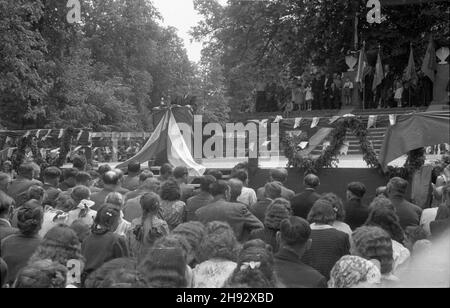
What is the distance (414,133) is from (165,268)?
22.5 ft

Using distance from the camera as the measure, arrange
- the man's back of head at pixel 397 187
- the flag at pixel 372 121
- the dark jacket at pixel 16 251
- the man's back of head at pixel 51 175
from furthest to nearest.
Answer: the flag at pixel 372 121 → the man's back of head at pixel 51 175 → the man's back of head at pixel 397 187 → the dark jacket at pixel 16 251

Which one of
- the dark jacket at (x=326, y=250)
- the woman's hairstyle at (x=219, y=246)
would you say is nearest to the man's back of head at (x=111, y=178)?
the dark jacket at (x=326, y=250)

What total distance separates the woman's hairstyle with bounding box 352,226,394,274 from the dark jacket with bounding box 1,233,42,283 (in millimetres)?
2399

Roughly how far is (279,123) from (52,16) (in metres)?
20.1

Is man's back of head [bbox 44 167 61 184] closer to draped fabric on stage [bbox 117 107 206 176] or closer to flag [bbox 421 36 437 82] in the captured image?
draped fabric on stage [bbox 117 107 206 176]

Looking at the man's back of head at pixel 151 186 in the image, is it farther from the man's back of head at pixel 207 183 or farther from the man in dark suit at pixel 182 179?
the man's back of head at pixel 207 183

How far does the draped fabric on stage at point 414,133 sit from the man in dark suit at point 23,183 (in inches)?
217

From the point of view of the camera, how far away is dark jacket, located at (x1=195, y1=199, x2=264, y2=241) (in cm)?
546

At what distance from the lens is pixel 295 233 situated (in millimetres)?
3887

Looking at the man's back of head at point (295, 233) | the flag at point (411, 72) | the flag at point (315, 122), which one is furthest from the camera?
the flag at point (411, 72)

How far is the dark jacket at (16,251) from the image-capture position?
4320 millimetres

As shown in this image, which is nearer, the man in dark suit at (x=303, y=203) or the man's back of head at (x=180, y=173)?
the man in dark suit at (x=303, y=203)

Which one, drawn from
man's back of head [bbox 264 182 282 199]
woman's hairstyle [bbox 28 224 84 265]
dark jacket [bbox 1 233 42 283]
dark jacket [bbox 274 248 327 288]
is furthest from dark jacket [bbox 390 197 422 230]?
dark jacket [bbox 1 233 42 283]

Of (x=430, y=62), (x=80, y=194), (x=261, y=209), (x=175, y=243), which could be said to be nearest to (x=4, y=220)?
(x=80, y=194)
